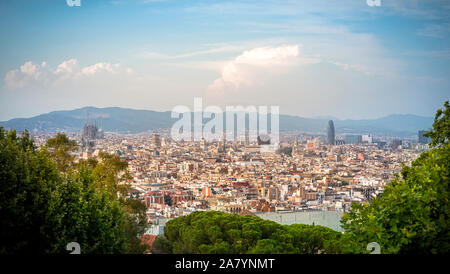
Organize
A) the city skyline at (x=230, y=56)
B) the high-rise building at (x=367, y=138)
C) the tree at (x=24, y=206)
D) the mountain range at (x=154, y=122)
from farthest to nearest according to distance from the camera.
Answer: the high-rise building at (x=367, y=138) → the mountain range at (x=154, y=122) → the city skyline at (x=230, y=56) → the tree at (x=24, y=206)

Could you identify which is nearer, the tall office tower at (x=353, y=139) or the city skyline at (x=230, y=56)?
the city skyline at (x=230, y=56)

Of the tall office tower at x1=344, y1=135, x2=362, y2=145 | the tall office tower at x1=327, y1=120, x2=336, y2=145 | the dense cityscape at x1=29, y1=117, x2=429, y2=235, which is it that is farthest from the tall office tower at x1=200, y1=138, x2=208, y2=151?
the tall office tower at x1=344, y1=135, x2=362, y2=145

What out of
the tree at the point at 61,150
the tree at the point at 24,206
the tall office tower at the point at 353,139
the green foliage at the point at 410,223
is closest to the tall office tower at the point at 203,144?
the tall office tower at the point at 353,139

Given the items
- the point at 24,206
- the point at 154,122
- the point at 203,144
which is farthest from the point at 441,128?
the point at 154,122

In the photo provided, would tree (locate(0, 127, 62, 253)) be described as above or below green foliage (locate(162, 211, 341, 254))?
above

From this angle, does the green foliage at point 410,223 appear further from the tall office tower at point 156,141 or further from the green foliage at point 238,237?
the tall office tower at point 156,141

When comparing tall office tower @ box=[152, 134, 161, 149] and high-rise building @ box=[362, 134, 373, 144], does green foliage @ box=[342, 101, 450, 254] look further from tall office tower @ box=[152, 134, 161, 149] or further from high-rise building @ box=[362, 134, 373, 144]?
high-rise building @ box=[362, 134, 373, 144]
